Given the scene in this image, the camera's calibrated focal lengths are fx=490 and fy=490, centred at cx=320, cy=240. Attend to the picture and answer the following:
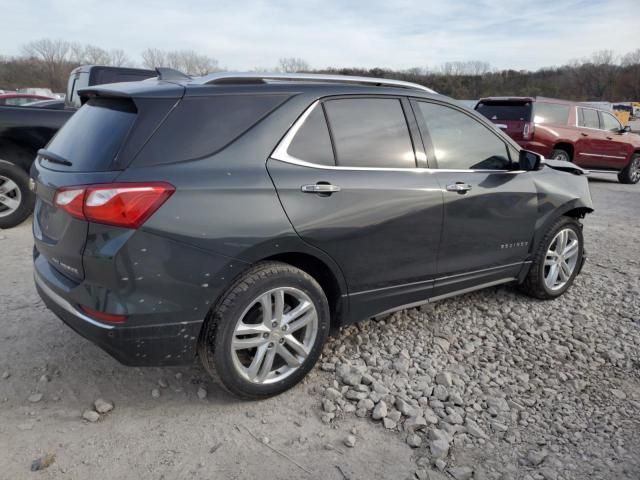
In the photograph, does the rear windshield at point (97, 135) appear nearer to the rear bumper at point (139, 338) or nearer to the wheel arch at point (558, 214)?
the rear bumper at point (139, 338)

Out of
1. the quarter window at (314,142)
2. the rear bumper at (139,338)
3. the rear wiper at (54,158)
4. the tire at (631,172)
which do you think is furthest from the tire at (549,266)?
the tire at (631,172)

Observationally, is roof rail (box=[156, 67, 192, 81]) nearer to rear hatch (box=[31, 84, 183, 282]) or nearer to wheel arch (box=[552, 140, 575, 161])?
rear hatch (box=[31, 84, 183, 282])

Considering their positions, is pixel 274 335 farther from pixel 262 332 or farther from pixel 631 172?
pixel 631 172

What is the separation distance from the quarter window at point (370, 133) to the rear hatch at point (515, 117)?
780 cm

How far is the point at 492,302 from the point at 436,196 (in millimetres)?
1431

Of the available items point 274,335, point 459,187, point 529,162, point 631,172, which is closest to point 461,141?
point 459,187

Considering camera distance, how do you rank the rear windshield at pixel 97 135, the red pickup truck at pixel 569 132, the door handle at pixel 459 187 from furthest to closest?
the red pickup truck at pixel 569 132, the door handle at pixel 459 187, the rear windshield at pixel 97 135

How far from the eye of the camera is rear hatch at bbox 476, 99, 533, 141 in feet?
33.1

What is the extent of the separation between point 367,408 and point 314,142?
1.47 metres

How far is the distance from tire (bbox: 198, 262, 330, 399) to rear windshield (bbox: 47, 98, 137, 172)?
0.87 metres

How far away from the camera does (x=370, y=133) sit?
2.95 meters

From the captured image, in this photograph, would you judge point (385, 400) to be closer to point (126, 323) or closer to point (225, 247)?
point (225, 247)

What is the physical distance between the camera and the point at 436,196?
10.3 feet

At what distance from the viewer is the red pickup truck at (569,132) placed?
10.2m
